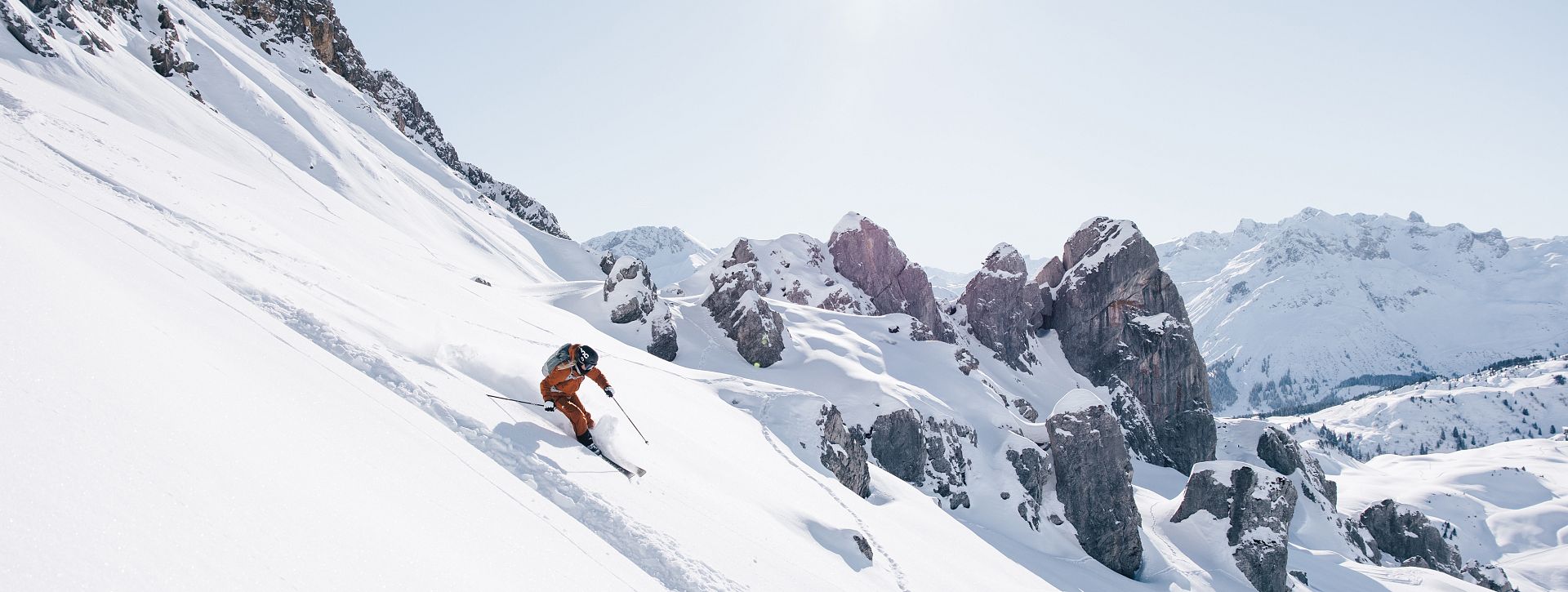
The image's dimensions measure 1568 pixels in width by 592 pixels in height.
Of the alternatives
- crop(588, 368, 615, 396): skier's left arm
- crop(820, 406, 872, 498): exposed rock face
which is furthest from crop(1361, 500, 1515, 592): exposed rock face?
crop(588, 368, 615, 396): skier's left arm

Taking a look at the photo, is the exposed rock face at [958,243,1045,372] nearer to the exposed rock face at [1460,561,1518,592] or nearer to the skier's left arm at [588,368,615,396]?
the exposed rock face at [1460,561,1518,592]

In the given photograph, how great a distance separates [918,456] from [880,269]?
126ft

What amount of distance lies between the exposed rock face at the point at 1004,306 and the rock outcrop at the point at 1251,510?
2305cm

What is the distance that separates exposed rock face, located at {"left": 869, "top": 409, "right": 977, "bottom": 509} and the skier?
27.6m

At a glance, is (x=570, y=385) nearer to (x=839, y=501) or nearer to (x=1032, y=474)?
(x=839, y=501)

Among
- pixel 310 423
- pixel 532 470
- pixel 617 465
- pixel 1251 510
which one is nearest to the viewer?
pixel 310 423

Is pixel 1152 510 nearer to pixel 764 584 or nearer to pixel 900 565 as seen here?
pixel 900 565

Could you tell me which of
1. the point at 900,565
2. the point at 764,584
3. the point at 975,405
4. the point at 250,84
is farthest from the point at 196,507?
the point at 250,84

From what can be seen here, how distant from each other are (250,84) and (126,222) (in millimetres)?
50710

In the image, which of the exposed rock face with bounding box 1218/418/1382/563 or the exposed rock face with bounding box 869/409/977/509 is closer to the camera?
the exposed rock face with bounding box 869/409/977/509

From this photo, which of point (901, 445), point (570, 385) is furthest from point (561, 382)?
point (901, 445)

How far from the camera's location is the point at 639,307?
4612 cm

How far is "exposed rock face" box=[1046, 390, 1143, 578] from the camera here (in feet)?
137

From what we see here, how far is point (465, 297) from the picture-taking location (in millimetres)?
23625
